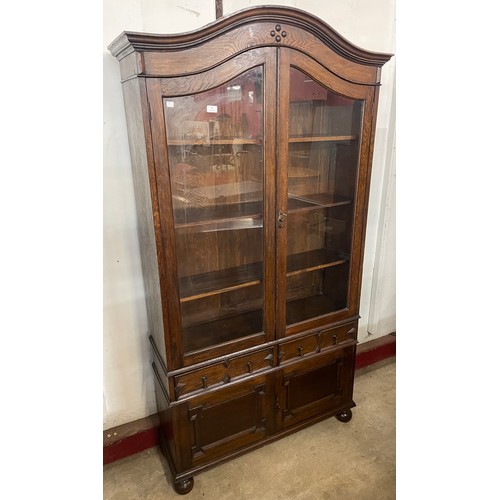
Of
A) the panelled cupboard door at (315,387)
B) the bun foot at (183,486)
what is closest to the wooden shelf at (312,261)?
the panelled cupboard door at (315,387)

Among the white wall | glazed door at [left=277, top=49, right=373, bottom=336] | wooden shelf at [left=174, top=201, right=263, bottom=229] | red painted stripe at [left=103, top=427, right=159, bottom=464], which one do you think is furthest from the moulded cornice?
red painted stripe at [left=103, top=427, right=159, bottom=464]

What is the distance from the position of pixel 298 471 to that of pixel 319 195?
1.25 meters

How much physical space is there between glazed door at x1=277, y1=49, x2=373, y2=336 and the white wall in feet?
1.63

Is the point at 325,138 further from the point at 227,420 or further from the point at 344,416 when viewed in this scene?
the point at 344,416

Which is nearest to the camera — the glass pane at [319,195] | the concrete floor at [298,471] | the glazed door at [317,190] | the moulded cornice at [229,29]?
the moulded cornice at [229,29]

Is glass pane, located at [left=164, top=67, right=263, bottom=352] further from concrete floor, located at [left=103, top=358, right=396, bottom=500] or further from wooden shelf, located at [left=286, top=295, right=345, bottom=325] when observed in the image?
concrete floor, located at [left=103, top=358, right=396, bottom=500]

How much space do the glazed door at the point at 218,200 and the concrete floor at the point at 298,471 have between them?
0.63m

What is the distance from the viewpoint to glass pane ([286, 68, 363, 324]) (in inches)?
60.1

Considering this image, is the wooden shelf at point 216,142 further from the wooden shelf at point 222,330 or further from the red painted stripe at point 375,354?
the red painted stripe at point 375,354

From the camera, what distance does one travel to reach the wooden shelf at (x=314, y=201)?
160 cm

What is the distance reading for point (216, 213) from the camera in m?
1.54

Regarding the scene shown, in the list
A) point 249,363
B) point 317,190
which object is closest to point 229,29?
point 317,190

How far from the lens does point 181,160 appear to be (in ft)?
4.50

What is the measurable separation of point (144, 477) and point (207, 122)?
5.11ft
